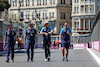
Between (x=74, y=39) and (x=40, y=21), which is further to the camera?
(x=40, y=21)

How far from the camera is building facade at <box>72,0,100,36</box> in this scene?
105938 mm

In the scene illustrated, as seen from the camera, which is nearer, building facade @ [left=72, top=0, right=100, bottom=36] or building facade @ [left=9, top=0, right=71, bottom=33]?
building facade @ [left=72, top=0, right=100, bottom=36]

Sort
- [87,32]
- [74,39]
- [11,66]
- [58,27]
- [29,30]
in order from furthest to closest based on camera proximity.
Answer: [58,27]
[87,32]
[74,39]
[29,30]
[11,66]

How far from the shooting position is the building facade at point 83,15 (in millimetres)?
105938

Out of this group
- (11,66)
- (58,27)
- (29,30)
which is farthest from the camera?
(58,27)

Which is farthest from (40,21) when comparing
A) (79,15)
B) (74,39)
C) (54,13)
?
(74,39)

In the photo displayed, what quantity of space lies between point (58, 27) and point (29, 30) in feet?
308

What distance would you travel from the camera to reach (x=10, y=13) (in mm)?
122000

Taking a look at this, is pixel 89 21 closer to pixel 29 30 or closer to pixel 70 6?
pixel 70 6

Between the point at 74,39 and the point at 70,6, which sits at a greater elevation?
the point at 70,6

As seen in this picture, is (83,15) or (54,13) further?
(54,13)

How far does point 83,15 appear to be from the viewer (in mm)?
107375

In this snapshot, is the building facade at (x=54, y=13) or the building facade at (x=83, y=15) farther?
the building facade at (x=54, y=13)

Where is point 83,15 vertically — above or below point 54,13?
below
